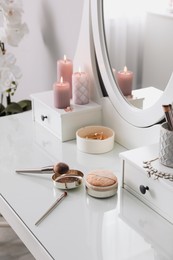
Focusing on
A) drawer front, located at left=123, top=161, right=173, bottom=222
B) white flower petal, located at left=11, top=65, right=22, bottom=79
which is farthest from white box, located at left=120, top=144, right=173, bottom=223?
white flower petal, located at left=11, top=65, right=22, bottom=79

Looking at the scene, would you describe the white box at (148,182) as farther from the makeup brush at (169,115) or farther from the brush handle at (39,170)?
the brush handle at (39,170)

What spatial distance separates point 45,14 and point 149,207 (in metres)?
1.01

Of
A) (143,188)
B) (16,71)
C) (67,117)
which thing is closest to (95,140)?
(67,117)

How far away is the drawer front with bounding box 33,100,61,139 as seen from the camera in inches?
50.5

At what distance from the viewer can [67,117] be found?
125 cm

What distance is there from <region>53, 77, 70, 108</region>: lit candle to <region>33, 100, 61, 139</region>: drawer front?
1.3 inches

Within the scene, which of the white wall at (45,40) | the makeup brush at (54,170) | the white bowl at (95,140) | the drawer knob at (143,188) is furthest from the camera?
the white wall at (45,40)

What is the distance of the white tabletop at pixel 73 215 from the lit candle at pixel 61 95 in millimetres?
127

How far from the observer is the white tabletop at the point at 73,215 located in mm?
830

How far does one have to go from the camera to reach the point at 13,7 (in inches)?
60.1

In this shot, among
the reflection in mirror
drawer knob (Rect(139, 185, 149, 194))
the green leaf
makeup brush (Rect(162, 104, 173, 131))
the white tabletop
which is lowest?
the green leaf

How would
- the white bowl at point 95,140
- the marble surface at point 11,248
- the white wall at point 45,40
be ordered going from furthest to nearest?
the marble surface at point 11,248 < the white wall at point 45,40 < the white bowl at point 95,140

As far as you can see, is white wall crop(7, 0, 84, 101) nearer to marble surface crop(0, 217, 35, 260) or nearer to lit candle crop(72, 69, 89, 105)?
lit candle crop(72, 69, 89, 105)

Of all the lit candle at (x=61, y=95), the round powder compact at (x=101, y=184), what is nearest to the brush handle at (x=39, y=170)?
the round powder compact at (x=101, y=184)
